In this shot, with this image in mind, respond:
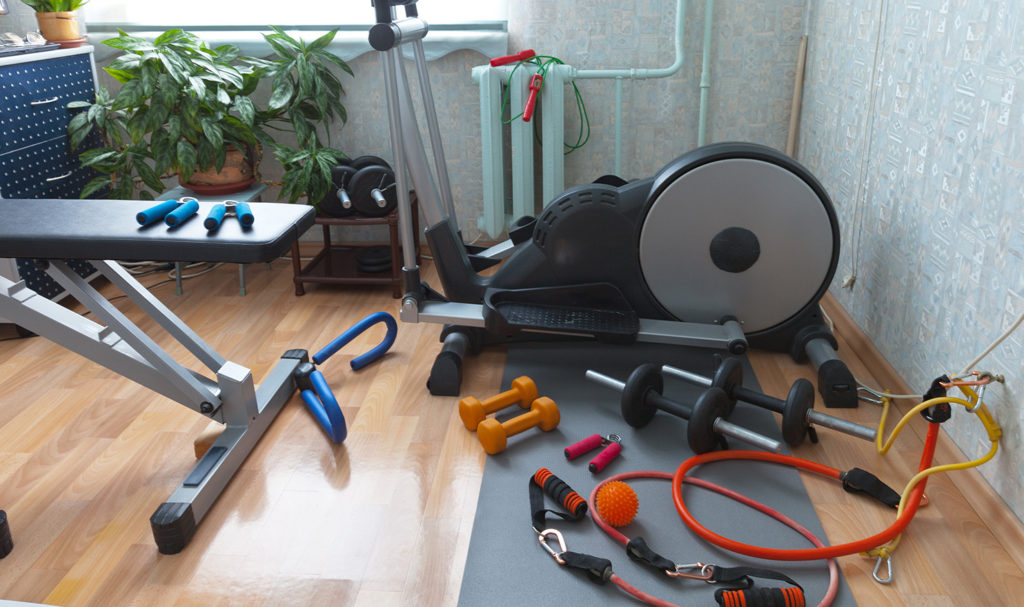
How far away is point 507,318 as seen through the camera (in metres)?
2.24

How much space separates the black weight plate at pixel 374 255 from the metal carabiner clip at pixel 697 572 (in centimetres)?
177

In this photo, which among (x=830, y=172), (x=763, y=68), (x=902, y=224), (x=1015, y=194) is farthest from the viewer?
(x=763, y=68)

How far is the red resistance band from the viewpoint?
150cm

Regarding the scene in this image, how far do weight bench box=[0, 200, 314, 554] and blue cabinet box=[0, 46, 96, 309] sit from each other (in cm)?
89

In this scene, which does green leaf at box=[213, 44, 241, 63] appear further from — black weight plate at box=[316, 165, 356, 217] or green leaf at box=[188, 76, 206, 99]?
black weight plate at box=[316, 165, 356, 217]

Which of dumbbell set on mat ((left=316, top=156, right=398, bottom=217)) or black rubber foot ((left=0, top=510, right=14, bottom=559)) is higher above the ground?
dumbbell set on mat ((left=316, top=156, right=398, bottom=217))

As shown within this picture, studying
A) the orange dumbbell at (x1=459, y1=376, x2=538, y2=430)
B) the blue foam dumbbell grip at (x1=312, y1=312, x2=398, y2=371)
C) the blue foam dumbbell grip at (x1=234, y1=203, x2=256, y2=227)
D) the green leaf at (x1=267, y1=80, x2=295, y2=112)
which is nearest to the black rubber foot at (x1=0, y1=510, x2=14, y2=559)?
the blue foam dumbbell grip at (x1=234, y1=203, x2=256, y2=227)

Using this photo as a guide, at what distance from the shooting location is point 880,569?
151 cm

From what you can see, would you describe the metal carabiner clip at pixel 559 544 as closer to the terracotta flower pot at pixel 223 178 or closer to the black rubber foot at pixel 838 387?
the black rubber foot at pixel 838 387

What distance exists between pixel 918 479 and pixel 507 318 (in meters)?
1.10

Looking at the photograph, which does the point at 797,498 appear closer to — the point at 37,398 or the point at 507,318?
the point at 507,318

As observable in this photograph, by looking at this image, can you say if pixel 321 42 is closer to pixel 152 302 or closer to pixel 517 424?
pixel 152 302

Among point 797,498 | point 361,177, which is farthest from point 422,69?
point 797,498

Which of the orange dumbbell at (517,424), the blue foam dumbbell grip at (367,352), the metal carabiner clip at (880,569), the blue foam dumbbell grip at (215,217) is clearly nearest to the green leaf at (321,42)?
the blue foam dumbbell grip at (367,352)
